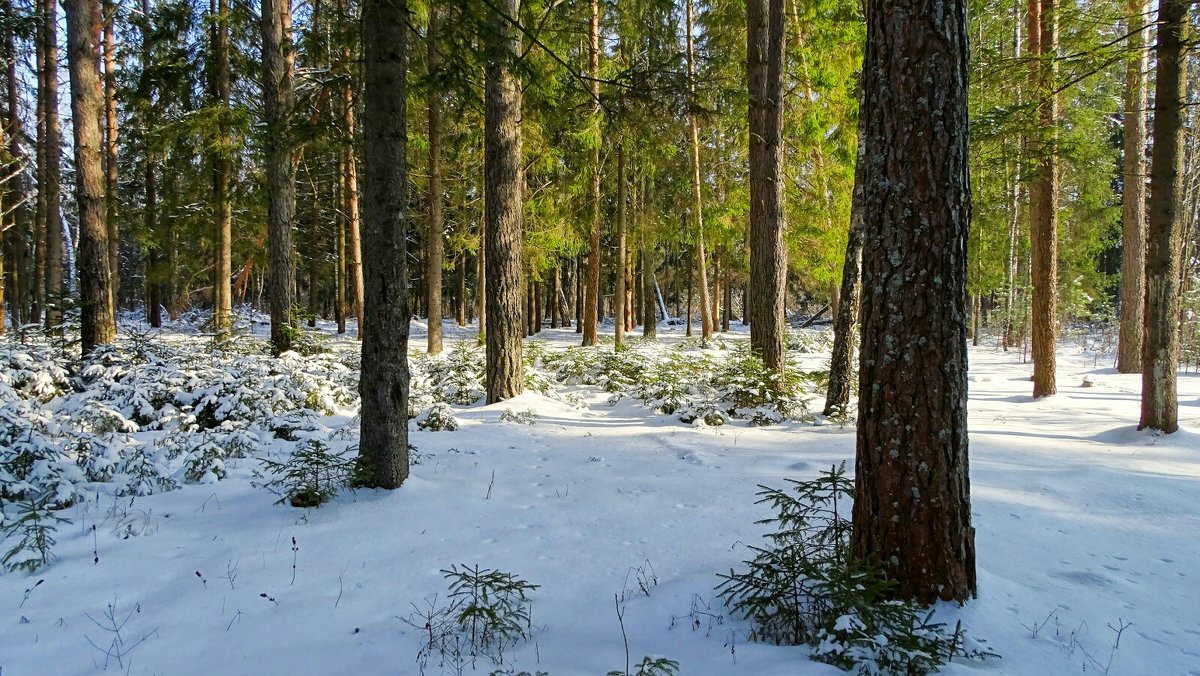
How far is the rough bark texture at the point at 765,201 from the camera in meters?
8.41

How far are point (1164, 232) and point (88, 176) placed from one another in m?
14.3

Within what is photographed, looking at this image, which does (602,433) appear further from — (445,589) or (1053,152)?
(1053,152)

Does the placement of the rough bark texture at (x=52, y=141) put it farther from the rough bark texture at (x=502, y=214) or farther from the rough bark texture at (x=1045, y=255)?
the rough bark texture at (x=1045, y=255)

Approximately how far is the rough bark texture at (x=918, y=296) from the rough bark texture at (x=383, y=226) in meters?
3.48

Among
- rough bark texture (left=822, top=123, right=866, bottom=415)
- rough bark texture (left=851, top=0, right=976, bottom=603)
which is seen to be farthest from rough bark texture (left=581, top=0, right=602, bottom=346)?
rough bark texture (left=851, top=0, right=976, bottom=603)

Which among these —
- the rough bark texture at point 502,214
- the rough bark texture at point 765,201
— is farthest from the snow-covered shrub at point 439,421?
the rough bark texture at point 765,201

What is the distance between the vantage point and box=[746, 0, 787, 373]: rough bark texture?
27.6 feet

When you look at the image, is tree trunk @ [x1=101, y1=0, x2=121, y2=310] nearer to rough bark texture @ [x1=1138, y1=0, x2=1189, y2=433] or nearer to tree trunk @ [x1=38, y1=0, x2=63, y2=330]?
tree trunk @ [x1=38, y1=0, x2=63, y2=330]

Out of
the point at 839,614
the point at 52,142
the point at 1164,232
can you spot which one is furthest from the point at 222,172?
the point at 1164,232

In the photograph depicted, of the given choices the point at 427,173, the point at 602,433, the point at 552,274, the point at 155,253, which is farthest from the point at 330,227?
the point at 602,433

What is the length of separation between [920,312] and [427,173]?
13778 millimetres

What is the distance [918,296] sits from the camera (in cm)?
277

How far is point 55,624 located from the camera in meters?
2.89

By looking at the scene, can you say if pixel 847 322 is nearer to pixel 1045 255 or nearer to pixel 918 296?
pixel 1045 255
